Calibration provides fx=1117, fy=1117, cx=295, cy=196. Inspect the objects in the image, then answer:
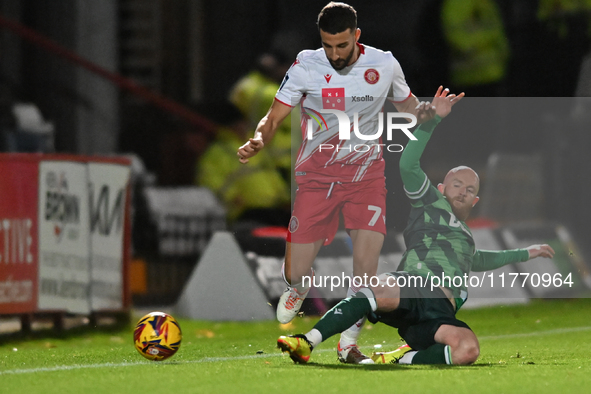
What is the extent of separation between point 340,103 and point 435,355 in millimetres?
1850

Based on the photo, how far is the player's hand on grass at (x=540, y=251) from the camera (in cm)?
742

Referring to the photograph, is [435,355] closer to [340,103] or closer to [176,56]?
[340,103]

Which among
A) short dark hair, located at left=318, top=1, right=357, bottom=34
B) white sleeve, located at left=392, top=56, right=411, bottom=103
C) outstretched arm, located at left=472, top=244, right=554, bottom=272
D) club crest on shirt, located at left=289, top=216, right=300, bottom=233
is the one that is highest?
short dark hair, located at left=318, top=1, right=357, bottom=34

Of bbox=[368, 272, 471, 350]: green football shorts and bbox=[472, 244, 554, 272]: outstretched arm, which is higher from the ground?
bbox=[472, 244, 554, 272]: outstretched arm

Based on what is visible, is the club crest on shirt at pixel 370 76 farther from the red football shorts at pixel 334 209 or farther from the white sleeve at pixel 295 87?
the red football shorts at pixel 334 209

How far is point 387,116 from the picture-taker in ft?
25.4

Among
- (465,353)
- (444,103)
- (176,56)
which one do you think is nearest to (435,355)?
(465,353)

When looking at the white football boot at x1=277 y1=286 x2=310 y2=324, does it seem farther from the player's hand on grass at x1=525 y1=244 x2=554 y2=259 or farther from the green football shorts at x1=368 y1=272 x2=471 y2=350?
the player's hand on grass at x1=525 y1=244 x2=554 y2=259

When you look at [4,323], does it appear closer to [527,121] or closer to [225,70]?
[527,121]

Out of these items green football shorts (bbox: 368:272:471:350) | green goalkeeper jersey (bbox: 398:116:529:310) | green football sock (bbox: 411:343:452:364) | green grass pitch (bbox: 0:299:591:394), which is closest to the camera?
green grass pitch (bbox: 0:299:591:394)

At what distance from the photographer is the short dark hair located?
24.1ft

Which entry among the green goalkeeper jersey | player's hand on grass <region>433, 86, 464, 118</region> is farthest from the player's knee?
player's hand on grass <region>433, 86, 464, 118</region>

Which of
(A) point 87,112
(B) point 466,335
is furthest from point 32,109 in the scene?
A: (B) point 466,335

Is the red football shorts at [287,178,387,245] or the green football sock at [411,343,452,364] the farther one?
the red football shorts at [287,178,387,245]
